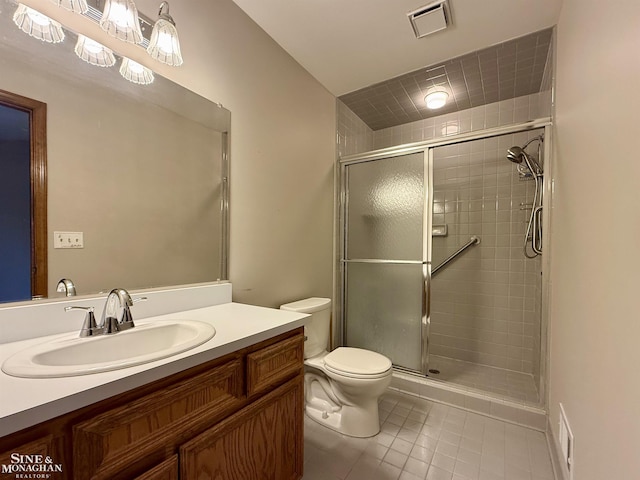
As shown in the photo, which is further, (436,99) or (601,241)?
(436,99)

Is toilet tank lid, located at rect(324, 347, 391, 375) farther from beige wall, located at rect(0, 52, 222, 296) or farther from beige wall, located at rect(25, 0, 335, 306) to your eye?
beige wall, located at rect(0, 52, 222, 296)

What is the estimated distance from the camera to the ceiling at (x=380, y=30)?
156cm

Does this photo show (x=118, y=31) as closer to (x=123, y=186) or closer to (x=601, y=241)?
(x=123, y=186)

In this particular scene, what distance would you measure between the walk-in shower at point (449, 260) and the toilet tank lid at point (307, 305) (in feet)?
1.85

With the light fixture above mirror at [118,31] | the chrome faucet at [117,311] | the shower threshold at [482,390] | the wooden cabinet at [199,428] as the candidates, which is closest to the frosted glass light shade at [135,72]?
the light fixture above mirror at [118,31]

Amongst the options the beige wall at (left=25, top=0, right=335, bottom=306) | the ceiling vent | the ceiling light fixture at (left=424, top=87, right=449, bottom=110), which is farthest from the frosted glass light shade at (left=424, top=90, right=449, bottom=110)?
the beige wall at (left=25, top=0, right=335, bottom=306)

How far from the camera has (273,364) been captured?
3.49 ft

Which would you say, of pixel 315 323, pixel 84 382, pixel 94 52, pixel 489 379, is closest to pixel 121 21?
pixel 94 52

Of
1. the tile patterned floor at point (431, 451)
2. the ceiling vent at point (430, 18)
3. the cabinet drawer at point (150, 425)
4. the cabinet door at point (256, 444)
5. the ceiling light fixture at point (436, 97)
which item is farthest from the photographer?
the ceiling light fixture at point (436, 97)

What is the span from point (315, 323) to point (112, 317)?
3.90ft

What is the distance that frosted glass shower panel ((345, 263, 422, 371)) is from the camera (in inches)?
85.4

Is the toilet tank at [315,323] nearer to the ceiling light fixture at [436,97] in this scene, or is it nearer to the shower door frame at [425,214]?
the shower door frame at [425,214]

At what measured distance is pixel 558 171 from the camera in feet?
5.04

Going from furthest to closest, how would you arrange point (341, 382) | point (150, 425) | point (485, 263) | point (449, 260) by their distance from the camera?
point (449, 260)
point (485, 263)
point (341, 382)
point (150, 425)
